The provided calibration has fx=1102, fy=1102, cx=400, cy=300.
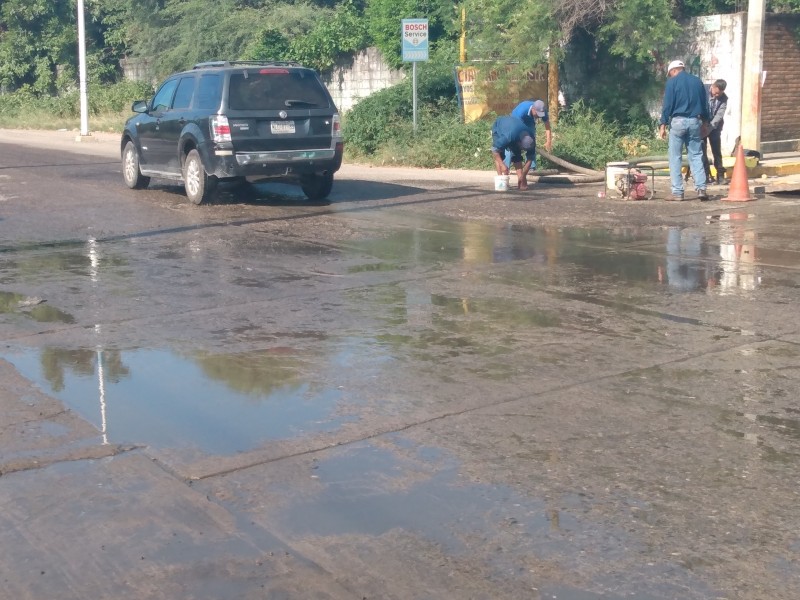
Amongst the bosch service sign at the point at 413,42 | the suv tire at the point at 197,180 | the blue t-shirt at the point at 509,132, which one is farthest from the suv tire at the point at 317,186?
the bosch service sign at the point at 413,42

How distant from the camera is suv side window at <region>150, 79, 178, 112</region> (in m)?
16.1

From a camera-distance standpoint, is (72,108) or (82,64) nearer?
(82,64)

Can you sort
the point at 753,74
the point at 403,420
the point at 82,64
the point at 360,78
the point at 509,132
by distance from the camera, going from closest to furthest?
the point at 403,420 < the point at 509,132 < the point at 753,74 < the point at 360,78 < the point at 82,64

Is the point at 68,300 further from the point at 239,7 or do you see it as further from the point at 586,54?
the point at 239,7

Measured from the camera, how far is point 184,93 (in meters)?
15.7

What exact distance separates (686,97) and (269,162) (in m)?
5.57

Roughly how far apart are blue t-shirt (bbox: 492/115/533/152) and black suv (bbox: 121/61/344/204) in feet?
8.29

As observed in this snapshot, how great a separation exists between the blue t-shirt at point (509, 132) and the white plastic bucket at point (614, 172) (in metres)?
1.34

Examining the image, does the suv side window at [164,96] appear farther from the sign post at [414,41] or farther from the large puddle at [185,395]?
the large puddle at [185,395]

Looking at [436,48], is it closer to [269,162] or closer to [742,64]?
[742,64]

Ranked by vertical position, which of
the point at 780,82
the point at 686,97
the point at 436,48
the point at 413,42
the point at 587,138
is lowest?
the point at 587,138

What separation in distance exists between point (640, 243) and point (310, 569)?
8.10 m

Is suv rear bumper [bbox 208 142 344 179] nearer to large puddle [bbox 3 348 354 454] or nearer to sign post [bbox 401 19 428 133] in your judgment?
sign post [bbox 401 19 428 133]

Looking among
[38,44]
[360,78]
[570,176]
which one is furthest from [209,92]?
[38,44]
